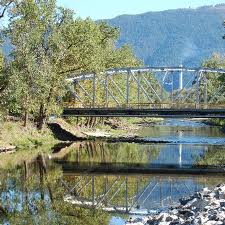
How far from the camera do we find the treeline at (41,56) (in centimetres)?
6350

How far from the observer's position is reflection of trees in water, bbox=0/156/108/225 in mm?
28788

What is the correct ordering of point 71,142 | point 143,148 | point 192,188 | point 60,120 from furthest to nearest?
point 60,120 < point 71,142 < point 143,148 < point 192,188

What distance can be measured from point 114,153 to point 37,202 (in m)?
30.0

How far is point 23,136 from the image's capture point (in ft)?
223

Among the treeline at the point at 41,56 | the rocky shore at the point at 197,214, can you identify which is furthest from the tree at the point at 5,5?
the rocky shore at the point at 197,214

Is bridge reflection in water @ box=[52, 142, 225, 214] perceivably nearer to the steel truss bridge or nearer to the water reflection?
the water reflection

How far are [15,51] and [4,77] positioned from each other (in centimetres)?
399

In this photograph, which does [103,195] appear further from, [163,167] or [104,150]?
[104,150]

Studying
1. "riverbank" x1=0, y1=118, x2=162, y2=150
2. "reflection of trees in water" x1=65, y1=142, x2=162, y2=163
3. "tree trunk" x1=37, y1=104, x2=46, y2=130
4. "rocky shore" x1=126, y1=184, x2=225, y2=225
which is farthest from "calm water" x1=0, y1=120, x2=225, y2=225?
"tree trunk" x1=37, y1=104, x2=46, y2=130

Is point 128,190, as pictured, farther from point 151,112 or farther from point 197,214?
point 151,112

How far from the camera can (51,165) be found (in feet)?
165

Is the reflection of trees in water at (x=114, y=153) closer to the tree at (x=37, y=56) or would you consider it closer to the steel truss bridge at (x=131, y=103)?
the steel truss bridge at (x=131, y=103)

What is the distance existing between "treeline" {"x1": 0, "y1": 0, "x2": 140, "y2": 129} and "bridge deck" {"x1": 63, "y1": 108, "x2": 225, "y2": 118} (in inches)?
133

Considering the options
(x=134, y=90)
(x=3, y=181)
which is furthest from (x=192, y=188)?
(x=134, y=90)
